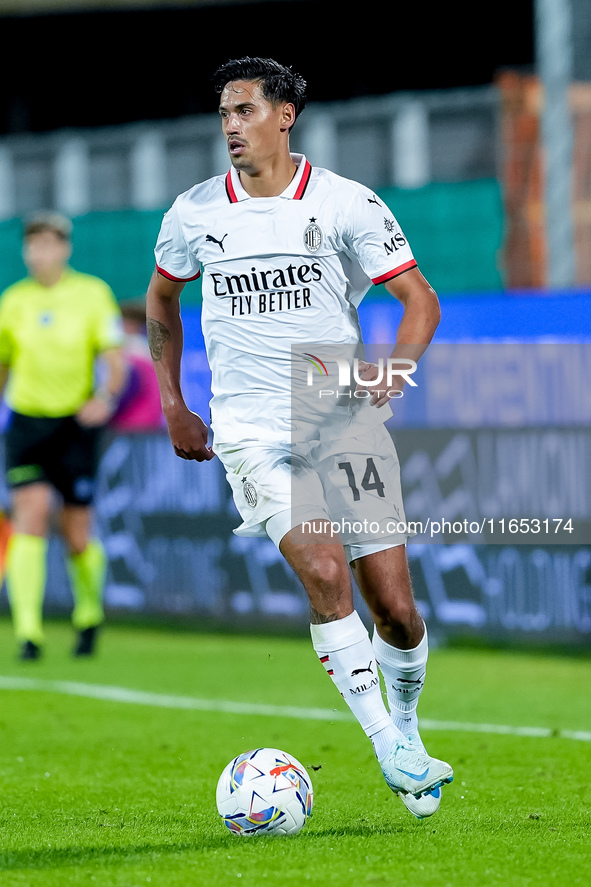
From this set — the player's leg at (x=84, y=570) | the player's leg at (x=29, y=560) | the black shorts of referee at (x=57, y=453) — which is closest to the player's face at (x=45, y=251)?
the black shorts of referee at (x=57, y=453)

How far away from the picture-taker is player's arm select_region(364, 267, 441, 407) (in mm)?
4371

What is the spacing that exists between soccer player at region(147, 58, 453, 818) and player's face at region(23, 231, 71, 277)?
14.1 ft

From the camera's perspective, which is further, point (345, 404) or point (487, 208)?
point (487, 208)

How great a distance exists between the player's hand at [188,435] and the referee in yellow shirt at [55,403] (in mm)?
4170

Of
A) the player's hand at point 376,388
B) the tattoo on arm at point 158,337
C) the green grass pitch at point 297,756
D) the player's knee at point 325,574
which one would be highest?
the tattoo on arm at point 158,337

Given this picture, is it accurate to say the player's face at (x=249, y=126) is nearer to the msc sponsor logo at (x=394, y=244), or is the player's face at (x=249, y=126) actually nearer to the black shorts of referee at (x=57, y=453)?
the msc sponsor logo at (x=394, y=244)

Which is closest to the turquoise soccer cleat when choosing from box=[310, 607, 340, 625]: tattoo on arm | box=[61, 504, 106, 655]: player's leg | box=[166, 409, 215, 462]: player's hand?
box=[310, 607, 340, 625]: tattoo on arm

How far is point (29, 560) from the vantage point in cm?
870

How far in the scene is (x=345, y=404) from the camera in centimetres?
459

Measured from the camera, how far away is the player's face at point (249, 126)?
4492mm

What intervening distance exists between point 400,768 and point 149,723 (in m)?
2.61

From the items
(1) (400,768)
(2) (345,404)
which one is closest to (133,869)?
(1) (400,768)

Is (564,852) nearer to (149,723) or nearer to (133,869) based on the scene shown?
(133,869)

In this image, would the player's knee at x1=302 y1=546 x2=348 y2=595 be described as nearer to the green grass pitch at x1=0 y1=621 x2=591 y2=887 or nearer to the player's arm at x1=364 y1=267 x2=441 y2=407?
the player's arm at x1=364 y1=267 x2=441 y2=407
